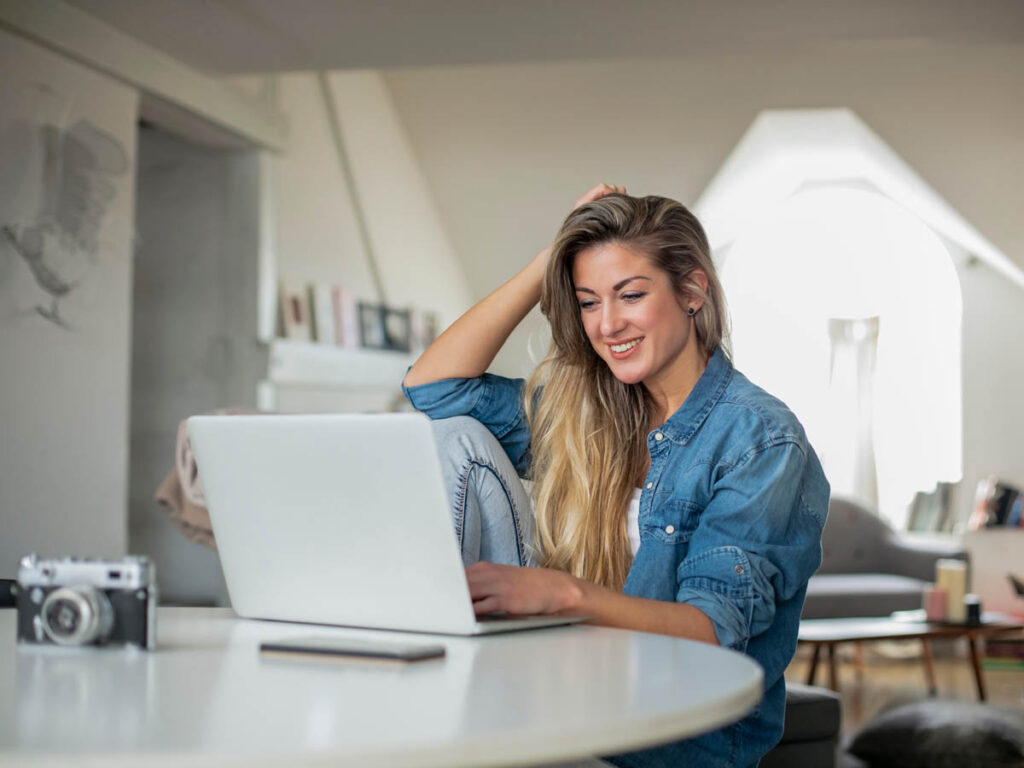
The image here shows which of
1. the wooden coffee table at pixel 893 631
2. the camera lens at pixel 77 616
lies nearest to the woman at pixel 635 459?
the camera lens at pixel 77 616

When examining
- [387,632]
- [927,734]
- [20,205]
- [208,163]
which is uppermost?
[208,163]

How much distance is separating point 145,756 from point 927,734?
9.12 feet

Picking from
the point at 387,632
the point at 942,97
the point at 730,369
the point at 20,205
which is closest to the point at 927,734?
the point at 730,369

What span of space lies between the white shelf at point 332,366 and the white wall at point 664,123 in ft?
2.57

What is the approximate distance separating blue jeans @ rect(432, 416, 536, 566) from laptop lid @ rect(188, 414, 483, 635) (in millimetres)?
336

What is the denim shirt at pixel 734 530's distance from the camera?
1.37 m

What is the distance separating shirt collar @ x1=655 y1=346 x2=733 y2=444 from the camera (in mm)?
1587

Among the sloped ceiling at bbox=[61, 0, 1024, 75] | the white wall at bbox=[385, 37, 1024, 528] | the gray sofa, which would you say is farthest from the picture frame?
the gray sofa

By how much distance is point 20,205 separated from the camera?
12.0ft

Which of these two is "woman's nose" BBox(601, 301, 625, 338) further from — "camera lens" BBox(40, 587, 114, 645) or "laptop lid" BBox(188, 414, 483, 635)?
"camera lens" BBox(40, 587, 114, 645)

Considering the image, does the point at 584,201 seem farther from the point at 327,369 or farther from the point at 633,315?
the point at 327,369

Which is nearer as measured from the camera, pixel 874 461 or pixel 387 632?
pixel 387 632

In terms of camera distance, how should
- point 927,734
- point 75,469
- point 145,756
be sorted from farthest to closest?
point 75,469 < point 927,734 < point 145,756

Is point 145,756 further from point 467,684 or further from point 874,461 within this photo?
point 874,461
